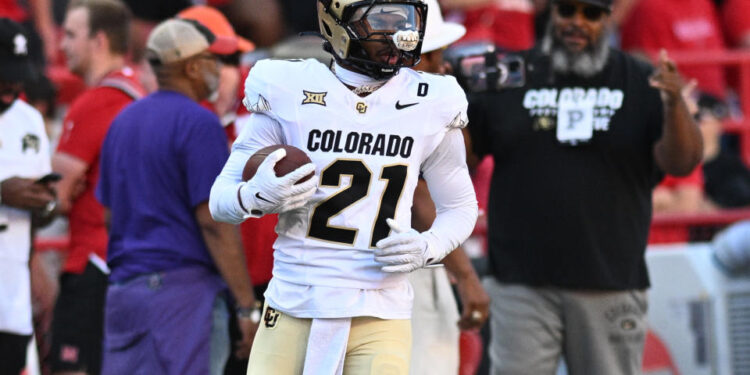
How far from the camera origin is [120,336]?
17.0 feet

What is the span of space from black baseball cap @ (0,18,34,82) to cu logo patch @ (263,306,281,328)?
6.73 ft

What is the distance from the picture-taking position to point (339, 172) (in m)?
3.97

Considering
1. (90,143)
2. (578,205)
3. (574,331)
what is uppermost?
(90,143)

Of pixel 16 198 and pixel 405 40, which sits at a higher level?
pixel 405 40

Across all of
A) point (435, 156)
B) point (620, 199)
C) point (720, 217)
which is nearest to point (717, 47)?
point (720, 217)

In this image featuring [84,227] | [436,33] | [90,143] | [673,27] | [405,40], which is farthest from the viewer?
[673,27]

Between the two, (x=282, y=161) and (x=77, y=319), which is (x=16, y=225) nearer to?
(x=77, y=319)

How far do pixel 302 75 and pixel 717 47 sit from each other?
680cm

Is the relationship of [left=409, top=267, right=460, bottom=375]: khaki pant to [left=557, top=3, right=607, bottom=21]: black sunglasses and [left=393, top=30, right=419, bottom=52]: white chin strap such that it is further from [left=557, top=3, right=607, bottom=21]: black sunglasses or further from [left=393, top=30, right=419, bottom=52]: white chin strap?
[left=393, top=30, right=419, bottom=52]: white chin strap

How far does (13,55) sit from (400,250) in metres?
2.49

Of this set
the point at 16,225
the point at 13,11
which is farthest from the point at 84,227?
the point at 13,11

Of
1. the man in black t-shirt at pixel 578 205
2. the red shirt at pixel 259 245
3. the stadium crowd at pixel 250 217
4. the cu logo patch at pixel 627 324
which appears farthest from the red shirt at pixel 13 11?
the cu logo patch at pixel 627 324

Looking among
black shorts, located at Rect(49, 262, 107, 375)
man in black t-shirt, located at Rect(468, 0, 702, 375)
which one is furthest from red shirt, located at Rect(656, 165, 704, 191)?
black shorts, located at Rect(49, 262, 107, 375)

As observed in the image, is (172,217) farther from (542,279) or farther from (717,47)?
(717,47)
